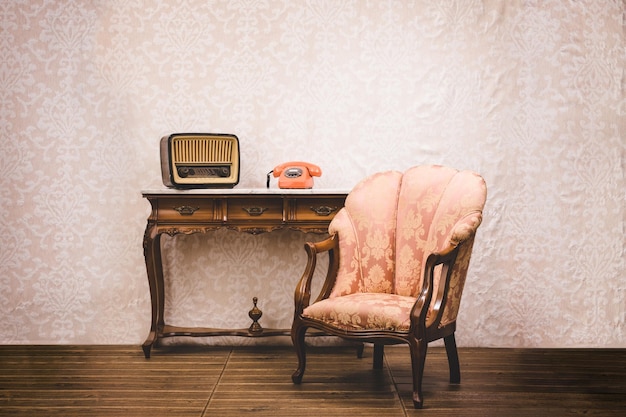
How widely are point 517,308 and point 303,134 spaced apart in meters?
1.68

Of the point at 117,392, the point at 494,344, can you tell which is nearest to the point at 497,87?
the point at 494,344

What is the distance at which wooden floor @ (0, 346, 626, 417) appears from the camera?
2.47 meters

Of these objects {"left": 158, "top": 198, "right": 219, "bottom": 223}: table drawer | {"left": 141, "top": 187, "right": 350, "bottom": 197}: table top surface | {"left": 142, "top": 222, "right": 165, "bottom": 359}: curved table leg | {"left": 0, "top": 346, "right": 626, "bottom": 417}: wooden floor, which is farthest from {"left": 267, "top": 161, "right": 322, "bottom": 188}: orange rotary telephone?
{"left": 0, "top": 346, "right": 626, "bottom": 417}: wooden floor

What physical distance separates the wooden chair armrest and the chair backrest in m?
0.03

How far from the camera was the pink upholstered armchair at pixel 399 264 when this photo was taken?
8.18 feet

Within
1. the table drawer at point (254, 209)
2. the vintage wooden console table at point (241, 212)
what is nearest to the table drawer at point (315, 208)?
the vintage wooden console table at point (241, 212)

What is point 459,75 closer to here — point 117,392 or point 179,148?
point 179,148

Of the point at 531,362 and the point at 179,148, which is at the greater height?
the point at 179,148

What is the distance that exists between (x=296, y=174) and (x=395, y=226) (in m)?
0.66

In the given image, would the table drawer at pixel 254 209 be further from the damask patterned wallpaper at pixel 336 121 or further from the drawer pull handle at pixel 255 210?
the damask patterned wallpaper at pixel 336 121

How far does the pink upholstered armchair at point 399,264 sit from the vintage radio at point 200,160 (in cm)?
70

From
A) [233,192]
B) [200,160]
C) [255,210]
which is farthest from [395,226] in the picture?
[200,160]

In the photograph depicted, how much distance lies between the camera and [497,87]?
355 centimetres

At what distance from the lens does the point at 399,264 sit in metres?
2.92
